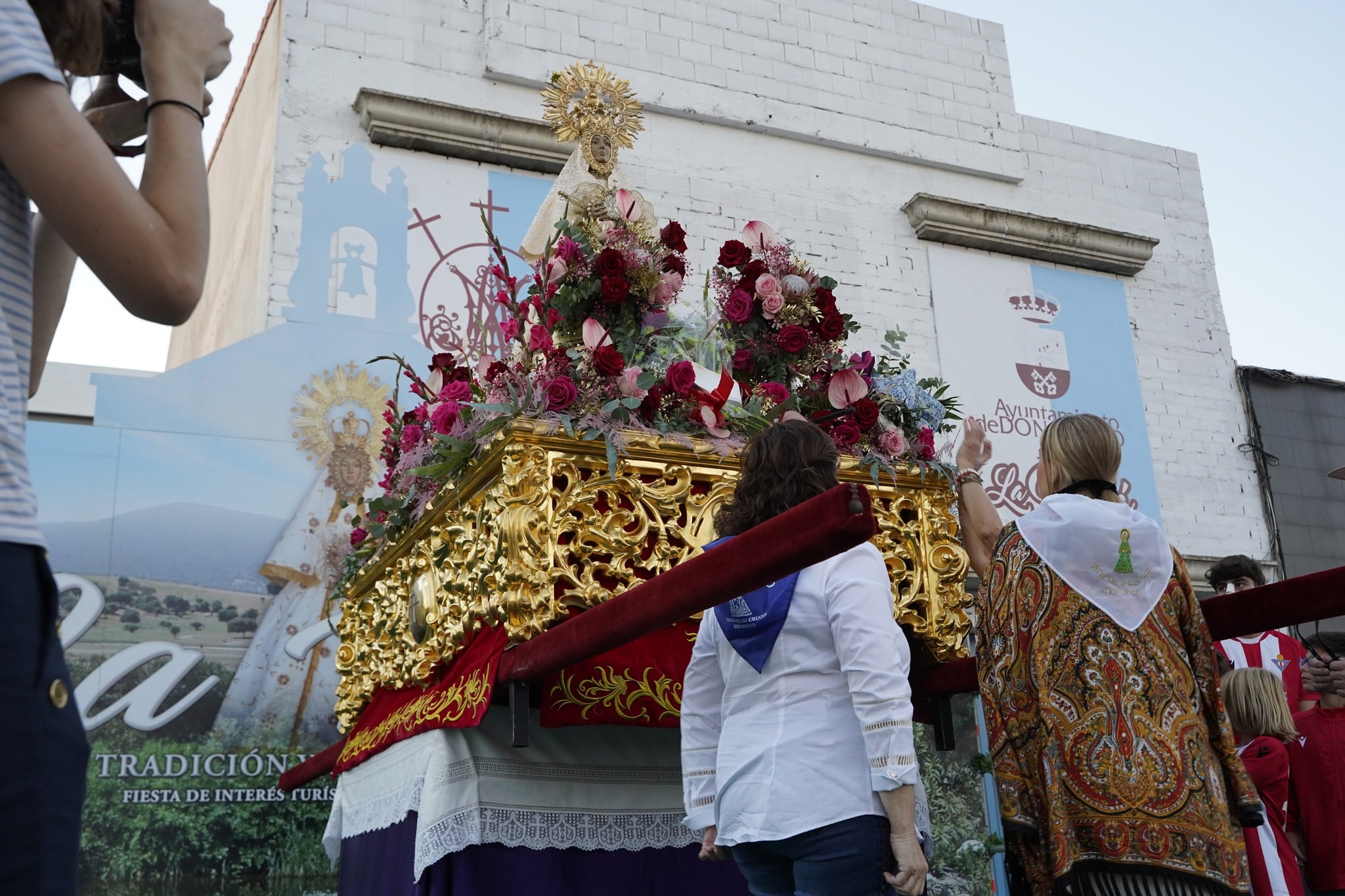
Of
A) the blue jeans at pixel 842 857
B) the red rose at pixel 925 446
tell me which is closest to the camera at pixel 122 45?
the blue jeans at pixel 842 857

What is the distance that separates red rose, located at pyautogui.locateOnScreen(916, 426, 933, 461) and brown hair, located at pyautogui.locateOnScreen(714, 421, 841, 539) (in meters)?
1.01

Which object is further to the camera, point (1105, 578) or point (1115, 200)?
point (1115, 200)

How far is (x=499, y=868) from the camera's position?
3244mm

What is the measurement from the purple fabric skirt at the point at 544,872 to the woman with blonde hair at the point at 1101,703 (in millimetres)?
1326

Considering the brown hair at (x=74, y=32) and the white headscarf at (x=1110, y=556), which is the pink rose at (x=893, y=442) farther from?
the brown hair at (x=74, y=32)

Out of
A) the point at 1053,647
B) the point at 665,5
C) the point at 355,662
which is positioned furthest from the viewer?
the point at 665,5

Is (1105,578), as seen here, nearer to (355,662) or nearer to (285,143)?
(355,662)

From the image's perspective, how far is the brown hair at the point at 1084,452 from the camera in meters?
2.62

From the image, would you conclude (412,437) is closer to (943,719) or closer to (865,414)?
(865,414)

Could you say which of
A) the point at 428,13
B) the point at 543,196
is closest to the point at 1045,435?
the point at 543,196

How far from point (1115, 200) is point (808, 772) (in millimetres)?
8179

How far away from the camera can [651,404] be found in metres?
3.31

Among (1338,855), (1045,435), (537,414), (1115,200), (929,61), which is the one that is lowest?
(1338,855)

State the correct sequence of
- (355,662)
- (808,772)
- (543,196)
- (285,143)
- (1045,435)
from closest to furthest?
(808,772) → (1045,435) → (355,662) → (285,143) → (543,196)
